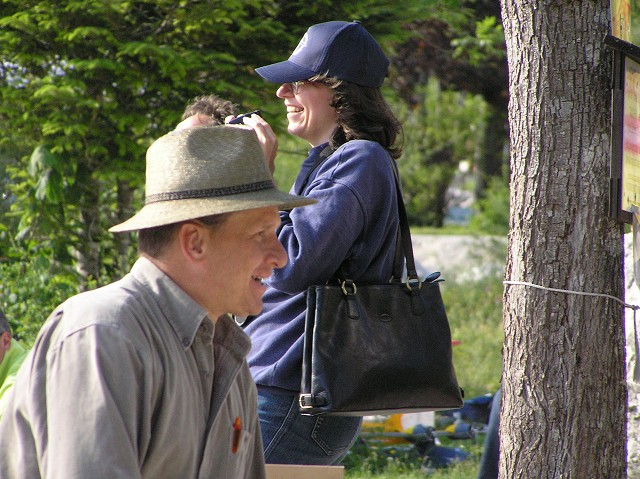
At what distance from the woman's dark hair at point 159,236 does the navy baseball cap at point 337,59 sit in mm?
1076

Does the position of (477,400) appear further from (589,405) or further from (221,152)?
(221,152)

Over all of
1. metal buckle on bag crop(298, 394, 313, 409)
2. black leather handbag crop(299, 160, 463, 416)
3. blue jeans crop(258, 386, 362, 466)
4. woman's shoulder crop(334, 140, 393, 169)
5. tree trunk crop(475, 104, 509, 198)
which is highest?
tree trunk crop(475, 104, 509, 198)

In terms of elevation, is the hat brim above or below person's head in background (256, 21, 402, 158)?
below

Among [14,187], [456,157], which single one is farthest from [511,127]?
[456,157]

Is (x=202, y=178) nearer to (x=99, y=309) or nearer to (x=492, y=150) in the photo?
(x=99, y=309)

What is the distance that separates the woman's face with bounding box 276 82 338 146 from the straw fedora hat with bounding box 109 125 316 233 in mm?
923

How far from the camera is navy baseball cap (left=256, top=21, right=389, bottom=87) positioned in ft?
9.49

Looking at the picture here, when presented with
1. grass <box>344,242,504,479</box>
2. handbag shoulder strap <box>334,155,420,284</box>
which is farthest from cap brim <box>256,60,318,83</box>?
grass <box>344,242,504,479</box>

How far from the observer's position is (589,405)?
2.94m

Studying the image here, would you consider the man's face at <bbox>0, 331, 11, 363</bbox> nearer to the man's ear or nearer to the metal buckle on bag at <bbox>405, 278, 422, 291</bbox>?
the metal buckle on bag at <bbox>405, 278, 422, 291</bbox>

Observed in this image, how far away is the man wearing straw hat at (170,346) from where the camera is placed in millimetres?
1643

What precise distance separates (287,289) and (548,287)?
2.80 feet

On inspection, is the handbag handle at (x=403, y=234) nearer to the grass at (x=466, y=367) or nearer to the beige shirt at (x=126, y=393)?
the beige shirt at (x=126, y=393)

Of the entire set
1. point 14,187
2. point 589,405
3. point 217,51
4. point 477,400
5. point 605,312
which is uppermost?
point 217,51
